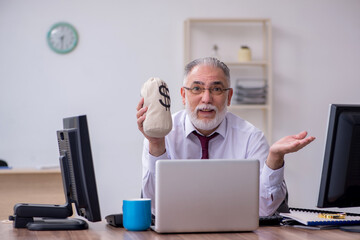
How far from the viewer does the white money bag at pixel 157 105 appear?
1.67 m

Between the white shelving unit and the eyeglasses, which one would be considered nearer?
the eyeglasses

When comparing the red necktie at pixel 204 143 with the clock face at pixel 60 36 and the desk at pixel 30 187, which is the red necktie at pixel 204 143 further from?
the clock face at pixel 60 36

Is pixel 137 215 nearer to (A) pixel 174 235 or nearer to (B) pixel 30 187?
(A) pixel 174 235

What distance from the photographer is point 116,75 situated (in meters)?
4.47

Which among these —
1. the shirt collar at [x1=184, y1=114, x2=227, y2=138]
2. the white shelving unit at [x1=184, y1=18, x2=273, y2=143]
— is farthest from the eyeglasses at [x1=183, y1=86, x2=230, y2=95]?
the white shelving unit at [x1=184, y1=18, x2=273, y2=143]

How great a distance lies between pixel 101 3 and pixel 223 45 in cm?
112

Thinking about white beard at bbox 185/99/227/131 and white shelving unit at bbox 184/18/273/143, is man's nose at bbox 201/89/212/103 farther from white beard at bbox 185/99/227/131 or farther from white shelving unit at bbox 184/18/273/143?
white shelving unit at bbox 184/18/273/143

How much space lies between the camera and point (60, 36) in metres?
4.41

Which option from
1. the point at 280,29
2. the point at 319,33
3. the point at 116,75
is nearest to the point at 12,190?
the point at 116,75

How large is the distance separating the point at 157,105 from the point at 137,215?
36 cm

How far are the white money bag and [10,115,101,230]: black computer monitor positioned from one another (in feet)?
0.72

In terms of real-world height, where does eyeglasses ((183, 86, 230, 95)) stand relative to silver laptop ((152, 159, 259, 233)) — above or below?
above

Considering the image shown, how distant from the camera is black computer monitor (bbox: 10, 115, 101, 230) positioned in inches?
63.1

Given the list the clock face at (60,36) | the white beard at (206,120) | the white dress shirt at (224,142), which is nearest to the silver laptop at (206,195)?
the white dress shirt at (224,142)
